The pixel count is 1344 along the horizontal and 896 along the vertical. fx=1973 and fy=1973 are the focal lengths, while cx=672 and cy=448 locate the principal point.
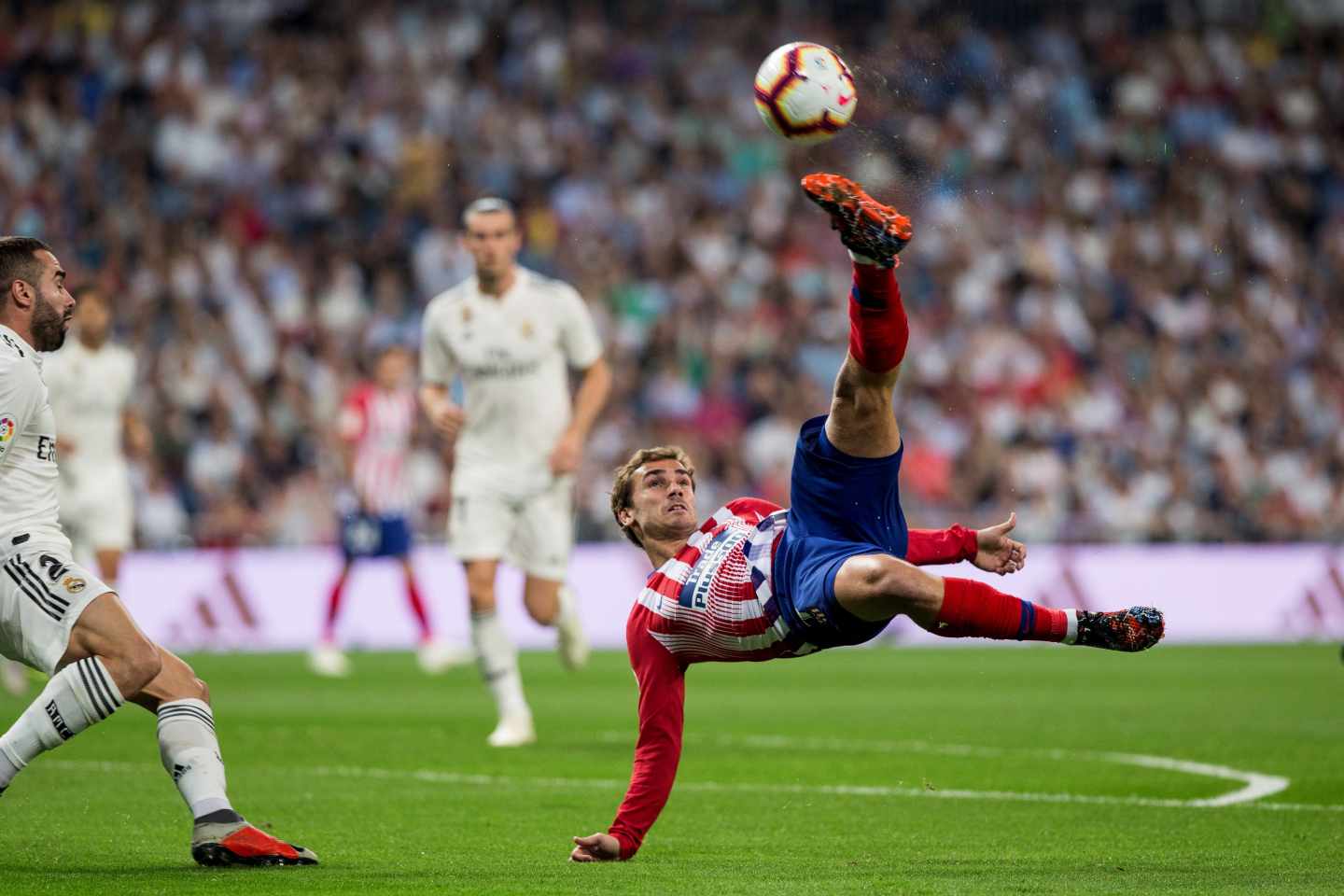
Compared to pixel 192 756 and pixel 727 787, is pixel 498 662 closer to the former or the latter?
pixel 727 787

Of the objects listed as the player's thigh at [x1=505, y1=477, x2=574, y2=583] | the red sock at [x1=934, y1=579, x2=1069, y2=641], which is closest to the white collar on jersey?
the red sock at [x1=934, y1=579, x2=1069, y2=641]

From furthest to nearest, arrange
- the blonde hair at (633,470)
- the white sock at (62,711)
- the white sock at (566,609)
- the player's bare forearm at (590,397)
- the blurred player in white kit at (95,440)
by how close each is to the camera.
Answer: the blurred player in white kit at (95,440), the white sock at (566,609), the player's bare forearm at (590,397), the blonde hair at (633,470), the white sock at (62,711)

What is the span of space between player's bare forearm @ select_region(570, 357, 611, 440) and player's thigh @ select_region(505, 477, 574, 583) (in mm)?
445

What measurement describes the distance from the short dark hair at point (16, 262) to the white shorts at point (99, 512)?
772cm

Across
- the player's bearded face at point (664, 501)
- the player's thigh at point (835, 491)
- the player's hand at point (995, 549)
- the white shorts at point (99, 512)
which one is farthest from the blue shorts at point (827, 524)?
the white shorts at point (99, 512)

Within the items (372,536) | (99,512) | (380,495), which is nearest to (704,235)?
(380,495)

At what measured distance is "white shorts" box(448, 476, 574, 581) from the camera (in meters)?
11.3

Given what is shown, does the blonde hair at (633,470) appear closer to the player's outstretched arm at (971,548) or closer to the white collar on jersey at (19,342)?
the player's outstretched arm at (971,548)

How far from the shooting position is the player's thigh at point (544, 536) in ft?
37.5

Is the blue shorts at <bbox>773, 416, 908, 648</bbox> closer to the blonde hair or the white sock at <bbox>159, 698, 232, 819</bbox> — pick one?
the blonde hair

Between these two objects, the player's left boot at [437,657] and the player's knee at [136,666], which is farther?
the player's left boot at [437,657]

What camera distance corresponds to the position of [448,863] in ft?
21.3

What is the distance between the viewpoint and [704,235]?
24.3 meters

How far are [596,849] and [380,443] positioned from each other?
1126cm
